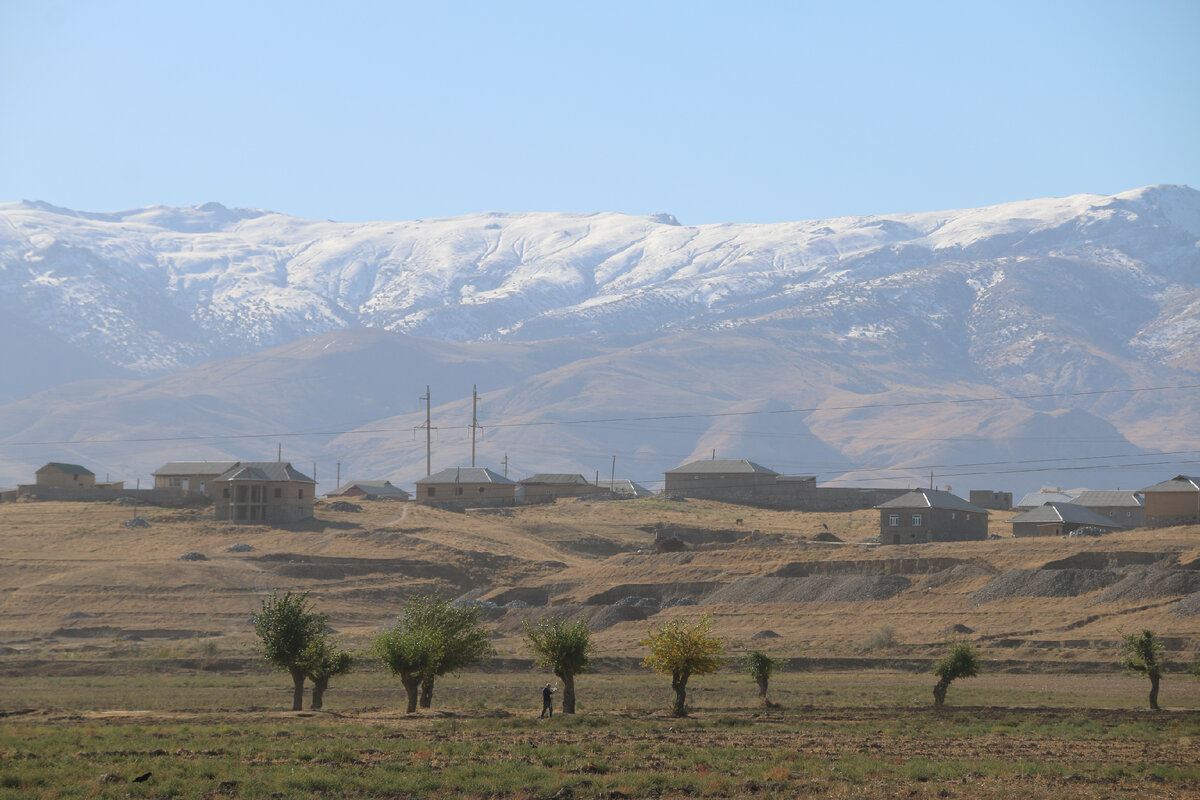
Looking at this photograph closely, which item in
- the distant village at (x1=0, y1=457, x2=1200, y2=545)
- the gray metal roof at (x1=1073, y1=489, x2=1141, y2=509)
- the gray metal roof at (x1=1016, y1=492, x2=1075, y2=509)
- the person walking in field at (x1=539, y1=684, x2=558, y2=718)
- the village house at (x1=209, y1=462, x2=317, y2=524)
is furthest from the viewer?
the gray metal roof at (x1=1016, y1=492, x2=1075, y2=509)

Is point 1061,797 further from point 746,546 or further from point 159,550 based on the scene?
point 159,550

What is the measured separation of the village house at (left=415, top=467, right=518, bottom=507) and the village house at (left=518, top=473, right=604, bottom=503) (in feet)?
9.58

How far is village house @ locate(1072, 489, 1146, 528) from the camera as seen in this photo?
11994 centimetres

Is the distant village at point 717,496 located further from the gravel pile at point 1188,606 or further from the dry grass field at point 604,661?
the gravel pile at point 1188,606

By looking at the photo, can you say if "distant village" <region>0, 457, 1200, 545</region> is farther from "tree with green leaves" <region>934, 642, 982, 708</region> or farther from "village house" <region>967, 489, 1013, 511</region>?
"tree with green leaves" <region>934, 642, 982, 708</region>

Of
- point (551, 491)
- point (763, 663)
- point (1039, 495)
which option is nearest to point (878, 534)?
point (551, 491)

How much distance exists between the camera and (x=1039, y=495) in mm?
159125

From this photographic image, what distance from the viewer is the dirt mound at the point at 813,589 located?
84250 millimetres

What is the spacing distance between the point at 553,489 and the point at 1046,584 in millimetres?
71586

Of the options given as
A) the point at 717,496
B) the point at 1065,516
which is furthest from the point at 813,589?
the point at 717,496

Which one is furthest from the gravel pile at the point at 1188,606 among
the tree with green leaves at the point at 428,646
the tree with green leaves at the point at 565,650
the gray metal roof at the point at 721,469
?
the gray metal roof at the point at 721,469

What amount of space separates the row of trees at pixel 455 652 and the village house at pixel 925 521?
187 ft

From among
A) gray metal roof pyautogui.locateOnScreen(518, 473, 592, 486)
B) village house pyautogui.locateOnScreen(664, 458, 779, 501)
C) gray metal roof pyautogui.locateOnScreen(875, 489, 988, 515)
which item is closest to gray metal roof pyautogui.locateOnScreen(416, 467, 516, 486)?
gray metal roof pyautogui.locateOnScreen(518, 473, 592, 486)

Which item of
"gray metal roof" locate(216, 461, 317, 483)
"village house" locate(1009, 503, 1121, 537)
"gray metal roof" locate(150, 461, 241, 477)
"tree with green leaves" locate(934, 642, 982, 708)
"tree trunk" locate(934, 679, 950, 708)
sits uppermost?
"gray metal roof" locate(150, 461, 241, 477)
